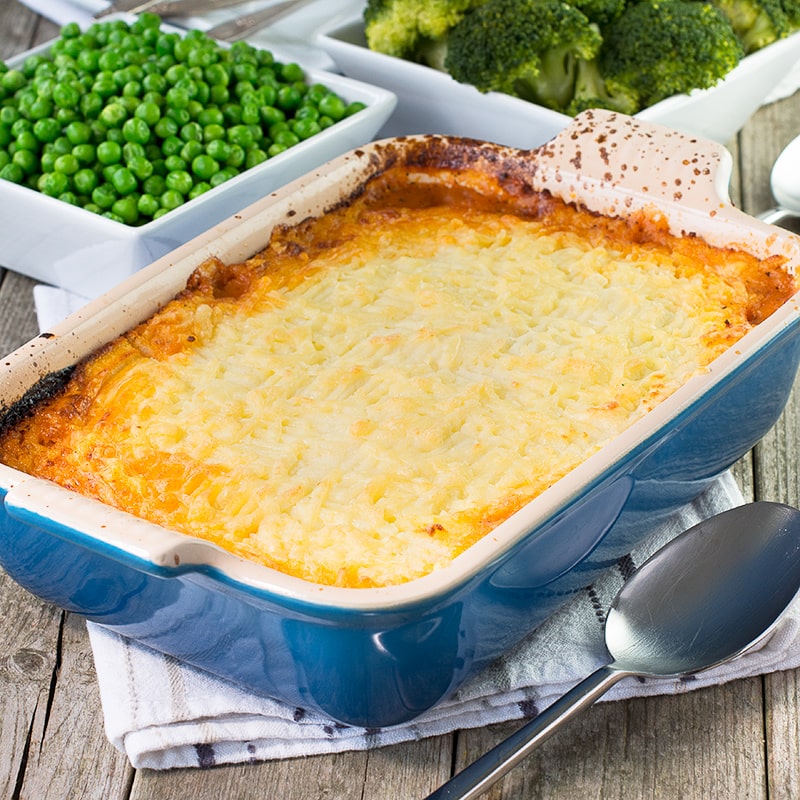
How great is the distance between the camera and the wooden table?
6.74ft

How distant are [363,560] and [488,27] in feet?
6.74

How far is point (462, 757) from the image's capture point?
211cm

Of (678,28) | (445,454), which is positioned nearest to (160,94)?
(678,28)

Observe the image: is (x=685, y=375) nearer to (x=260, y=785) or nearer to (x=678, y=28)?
(x=260, y=785)

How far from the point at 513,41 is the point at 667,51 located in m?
0.44

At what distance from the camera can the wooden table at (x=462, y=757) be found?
6.74 feet

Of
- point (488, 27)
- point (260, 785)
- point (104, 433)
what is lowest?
point (260, 785)

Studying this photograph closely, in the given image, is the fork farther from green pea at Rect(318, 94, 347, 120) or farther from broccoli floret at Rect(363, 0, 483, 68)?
green pea at Rect(318, 94, 347, 120)

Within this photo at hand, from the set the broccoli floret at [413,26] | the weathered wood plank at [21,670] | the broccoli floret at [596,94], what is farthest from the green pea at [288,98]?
the weathered wood plank at [21,670]

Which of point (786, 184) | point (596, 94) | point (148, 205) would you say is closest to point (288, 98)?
point (148, 205)

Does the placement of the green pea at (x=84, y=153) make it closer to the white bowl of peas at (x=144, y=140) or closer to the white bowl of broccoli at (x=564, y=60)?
the white bowl of peas at (x=144, y=140)

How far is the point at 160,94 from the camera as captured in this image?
345 cm

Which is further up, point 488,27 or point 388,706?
point 488,27

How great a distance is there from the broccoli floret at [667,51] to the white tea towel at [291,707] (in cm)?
180
